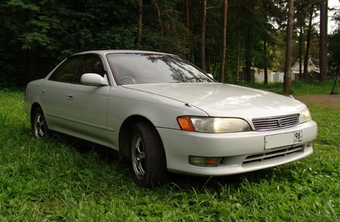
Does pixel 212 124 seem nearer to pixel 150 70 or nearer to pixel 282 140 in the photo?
pixel 282 140

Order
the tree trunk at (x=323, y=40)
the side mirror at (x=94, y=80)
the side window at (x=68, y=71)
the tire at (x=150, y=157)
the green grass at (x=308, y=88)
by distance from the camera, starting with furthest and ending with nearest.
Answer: the tree trunk at (x=323, y=40)
the green grass at (x=308, y=88)
the side window at (x=68, y=71)
the side mirror at (x=94, y=80)
the tire at (x=150, y=157)

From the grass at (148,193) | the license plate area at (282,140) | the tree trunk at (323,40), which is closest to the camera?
the grass at (148,193)

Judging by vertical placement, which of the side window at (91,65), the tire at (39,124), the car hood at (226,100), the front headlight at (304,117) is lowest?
the tire at (39,124)

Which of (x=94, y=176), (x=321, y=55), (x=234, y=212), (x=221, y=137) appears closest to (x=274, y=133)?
(x=221, y=137)

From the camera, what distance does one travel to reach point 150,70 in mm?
4090

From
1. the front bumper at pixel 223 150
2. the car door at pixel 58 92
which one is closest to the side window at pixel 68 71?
the car door at pixel 58 92

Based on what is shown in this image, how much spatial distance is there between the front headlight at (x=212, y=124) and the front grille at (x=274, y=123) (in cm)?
14

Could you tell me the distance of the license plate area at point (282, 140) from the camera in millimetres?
2893

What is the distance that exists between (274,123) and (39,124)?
12.0 feet

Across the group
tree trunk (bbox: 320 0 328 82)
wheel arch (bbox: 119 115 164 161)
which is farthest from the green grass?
wheel arch (bbox: 119 115 164 161)

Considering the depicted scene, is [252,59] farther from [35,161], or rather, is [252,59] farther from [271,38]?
[35,161]

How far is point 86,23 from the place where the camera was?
15.0m

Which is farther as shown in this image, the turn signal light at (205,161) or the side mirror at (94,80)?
the side mirror at (94,80)

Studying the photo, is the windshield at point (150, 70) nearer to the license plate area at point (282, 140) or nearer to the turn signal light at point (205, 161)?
the turn signal light at point (205, 161)
